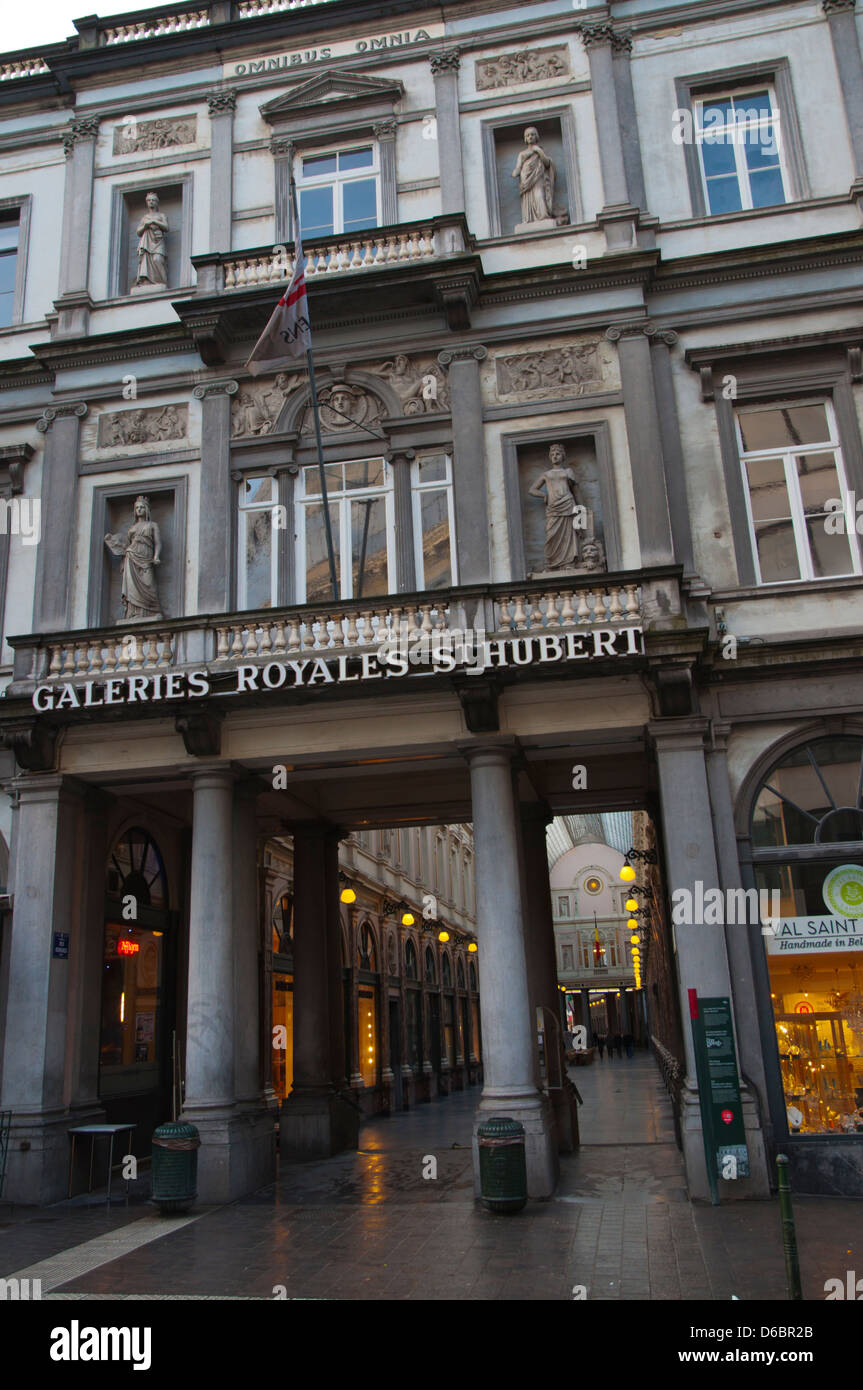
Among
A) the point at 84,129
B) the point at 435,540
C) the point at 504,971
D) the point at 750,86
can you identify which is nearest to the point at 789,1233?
the point at 504,971

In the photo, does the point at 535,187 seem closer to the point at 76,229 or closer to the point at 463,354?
the point at 463,354

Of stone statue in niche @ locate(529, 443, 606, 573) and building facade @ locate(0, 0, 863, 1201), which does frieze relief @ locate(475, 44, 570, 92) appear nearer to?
building facade @ locate(0, 0, 863, 1201)

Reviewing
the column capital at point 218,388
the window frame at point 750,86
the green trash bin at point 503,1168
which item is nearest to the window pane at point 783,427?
the window frame at point 750,86

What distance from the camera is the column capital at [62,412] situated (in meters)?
17.5

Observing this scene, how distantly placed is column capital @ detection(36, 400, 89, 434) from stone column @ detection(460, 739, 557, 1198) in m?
8.80

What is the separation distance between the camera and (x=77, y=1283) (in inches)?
384

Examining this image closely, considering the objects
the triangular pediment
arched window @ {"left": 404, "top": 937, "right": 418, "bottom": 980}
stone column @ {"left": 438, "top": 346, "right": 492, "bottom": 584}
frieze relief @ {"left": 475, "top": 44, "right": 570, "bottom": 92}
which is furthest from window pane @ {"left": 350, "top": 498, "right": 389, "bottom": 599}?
arched window @ {"left": 404, "top": 937, "right": 418, "bottom": 980}

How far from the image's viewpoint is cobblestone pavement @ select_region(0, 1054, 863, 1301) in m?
9.13

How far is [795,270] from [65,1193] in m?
16.7

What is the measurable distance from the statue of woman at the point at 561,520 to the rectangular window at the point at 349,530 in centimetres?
250

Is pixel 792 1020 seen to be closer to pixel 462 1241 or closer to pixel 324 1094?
pixel 462 1241

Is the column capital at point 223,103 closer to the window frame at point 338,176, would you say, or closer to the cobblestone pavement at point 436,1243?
the window frame at point 338,176

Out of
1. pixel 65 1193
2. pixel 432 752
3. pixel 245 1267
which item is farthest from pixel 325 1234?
pixel 432 752

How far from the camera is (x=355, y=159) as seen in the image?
1848 cm
